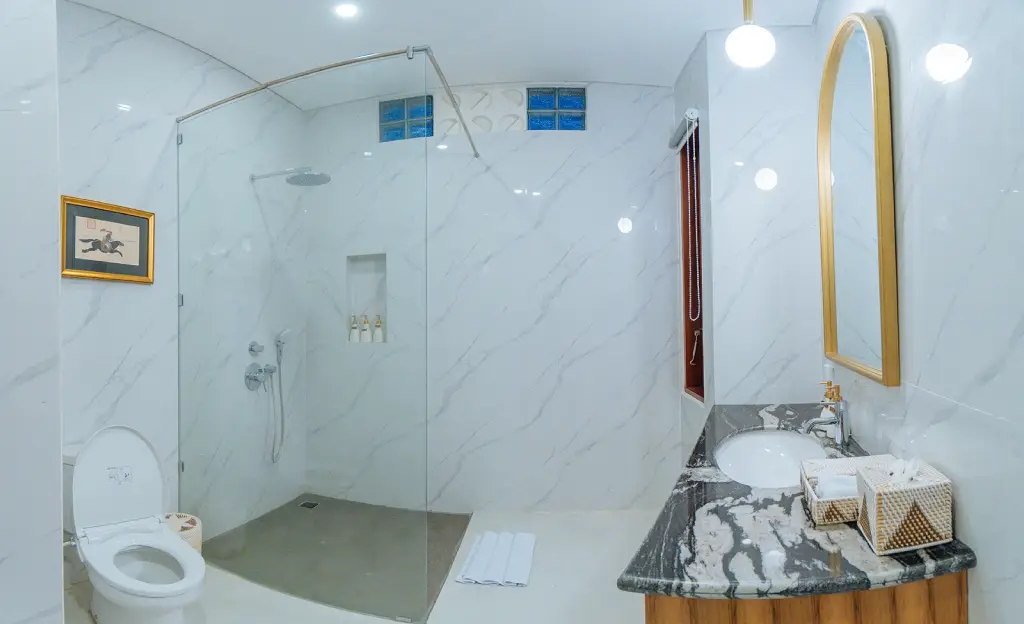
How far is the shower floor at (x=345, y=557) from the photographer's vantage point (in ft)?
6.69

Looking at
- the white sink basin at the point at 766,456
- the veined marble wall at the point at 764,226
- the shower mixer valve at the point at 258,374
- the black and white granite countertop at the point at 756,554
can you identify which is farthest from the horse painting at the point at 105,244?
the veined marble wall at the point at 764,226

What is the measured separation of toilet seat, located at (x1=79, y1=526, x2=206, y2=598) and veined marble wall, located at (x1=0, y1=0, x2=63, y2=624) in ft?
1.65

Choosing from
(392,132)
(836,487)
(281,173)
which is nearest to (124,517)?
(281,173)

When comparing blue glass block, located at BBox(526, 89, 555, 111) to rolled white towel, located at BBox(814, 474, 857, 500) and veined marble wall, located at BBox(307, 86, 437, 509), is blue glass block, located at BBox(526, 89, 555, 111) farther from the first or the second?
rolled white towel, located at BBox(814, 474, 857, 500)

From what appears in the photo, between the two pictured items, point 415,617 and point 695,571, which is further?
point 415,617

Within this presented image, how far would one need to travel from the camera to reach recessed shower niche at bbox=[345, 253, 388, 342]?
215 cm

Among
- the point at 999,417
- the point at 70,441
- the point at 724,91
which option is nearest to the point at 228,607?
the point at 70,441

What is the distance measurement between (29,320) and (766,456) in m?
2.14

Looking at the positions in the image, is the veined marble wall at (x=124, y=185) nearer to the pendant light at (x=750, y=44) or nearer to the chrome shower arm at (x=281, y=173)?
the chrome shower arm at (x=281, y=173)

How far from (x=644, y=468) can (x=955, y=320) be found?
2119 mm

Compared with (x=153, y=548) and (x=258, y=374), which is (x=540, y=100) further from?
(x=153, y=548)

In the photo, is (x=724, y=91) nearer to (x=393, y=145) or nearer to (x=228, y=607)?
(x=393, y=145)

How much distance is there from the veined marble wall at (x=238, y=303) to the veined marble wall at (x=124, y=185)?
→ 3.1 inches

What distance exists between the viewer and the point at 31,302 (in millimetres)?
1146
